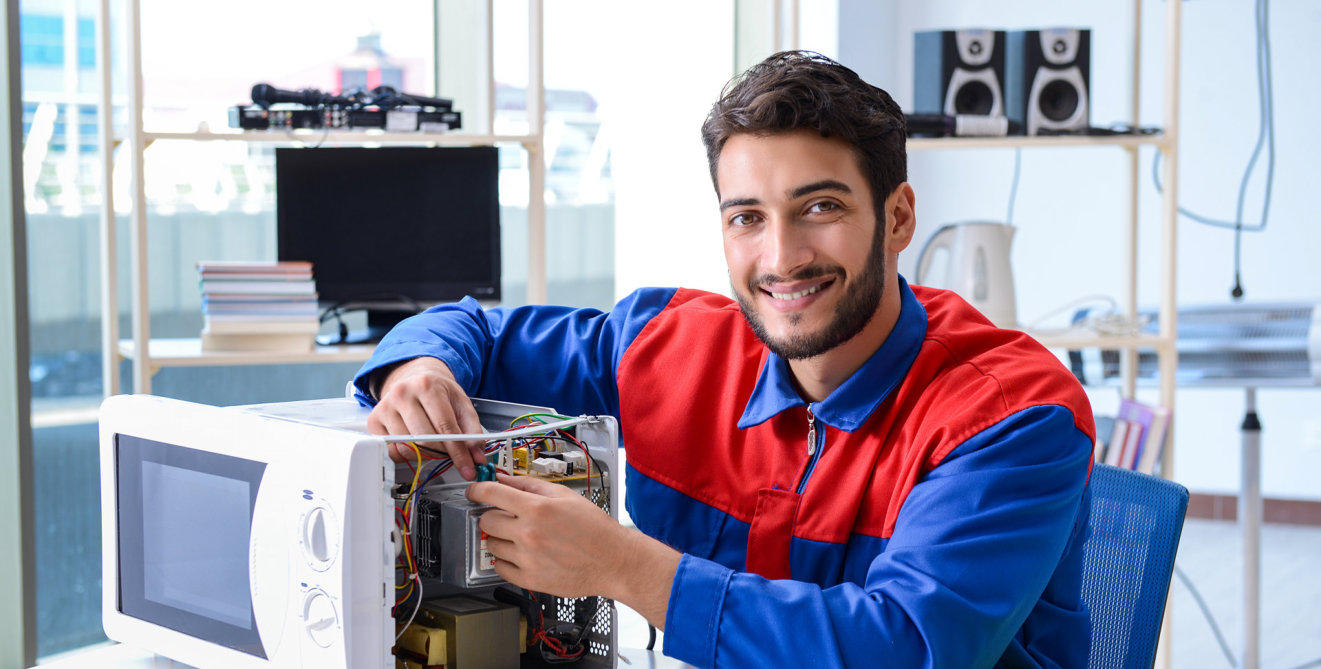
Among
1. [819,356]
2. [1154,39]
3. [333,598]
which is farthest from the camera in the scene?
[1154,39]

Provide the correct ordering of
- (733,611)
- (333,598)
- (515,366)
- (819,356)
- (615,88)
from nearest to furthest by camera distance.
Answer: (333,598) < (733,611) < (819,356) < (515,366) < (615,88)

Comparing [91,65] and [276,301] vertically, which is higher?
[91,65]

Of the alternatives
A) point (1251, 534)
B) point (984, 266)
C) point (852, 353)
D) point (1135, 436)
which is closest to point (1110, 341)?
point (1135, 436)

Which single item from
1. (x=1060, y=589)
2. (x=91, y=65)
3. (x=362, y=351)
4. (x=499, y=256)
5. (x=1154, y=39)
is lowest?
(x=1060, y=589)

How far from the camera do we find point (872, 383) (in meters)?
1.28

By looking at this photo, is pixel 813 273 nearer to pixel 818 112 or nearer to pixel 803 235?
pixel 803 235

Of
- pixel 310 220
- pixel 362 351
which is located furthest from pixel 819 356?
pixel 310 220

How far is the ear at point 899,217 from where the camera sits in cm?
136

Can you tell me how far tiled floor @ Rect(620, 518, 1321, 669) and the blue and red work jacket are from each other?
144 centimetres

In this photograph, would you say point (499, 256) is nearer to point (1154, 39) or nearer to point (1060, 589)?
point (1060, 589)

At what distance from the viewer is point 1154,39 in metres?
4.25

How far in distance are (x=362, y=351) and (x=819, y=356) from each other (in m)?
1.31

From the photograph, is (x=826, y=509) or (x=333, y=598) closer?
(x=333, y=598)

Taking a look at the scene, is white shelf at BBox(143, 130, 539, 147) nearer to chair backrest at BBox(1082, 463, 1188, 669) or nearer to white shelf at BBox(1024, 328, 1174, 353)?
white shelf at BBox(1024, 328, 1174, 353)
